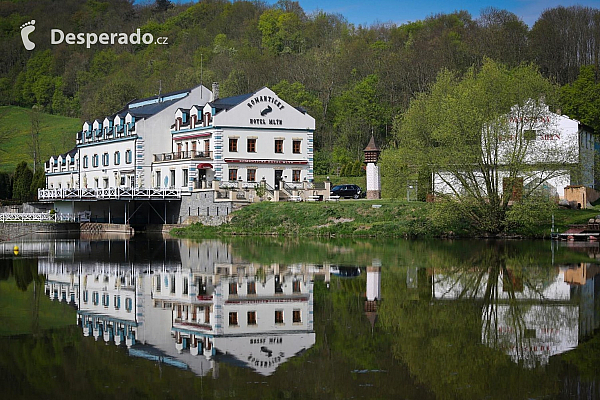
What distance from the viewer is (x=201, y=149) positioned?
63.8m

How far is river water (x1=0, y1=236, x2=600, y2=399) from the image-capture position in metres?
11.7

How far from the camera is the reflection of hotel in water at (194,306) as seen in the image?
1399 cm

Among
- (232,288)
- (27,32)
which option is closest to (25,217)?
(232,288)

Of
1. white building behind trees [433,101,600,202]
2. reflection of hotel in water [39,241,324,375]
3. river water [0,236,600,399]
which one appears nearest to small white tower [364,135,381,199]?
white building behind trees [433,101,600,202]

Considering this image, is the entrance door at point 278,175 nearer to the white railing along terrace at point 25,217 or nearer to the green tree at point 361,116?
the white railing along terrace at point 25,217

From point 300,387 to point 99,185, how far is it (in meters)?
64.5

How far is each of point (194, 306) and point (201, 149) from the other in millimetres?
45506

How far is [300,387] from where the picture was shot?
11.5 metres

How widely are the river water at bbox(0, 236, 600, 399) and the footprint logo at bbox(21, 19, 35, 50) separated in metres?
132

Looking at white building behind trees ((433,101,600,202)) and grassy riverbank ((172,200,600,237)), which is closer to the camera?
white building behind trees ((433,101,600,202))

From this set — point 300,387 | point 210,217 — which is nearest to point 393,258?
point 300,387

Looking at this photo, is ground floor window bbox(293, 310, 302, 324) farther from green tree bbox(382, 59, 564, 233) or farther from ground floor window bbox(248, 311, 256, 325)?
green tree bbox(382, 59, 564, 233)

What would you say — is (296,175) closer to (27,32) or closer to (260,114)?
(260,114)

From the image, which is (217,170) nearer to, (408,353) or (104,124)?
(104,124)
